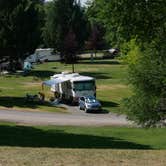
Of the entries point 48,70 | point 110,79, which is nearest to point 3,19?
point 110,79

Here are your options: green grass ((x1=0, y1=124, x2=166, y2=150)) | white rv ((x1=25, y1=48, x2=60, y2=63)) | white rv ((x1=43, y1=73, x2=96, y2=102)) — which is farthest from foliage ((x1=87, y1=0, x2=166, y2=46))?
A: white rv ((x1=25, y1=48, x2=60, y2=63))

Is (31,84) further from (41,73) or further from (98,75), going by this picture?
(41,73)

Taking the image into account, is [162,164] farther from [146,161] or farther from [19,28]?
[19,28]

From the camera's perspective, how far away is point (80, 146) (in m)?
28.6

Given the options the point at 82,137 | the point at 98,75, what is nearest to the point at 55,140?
the point at 82,137

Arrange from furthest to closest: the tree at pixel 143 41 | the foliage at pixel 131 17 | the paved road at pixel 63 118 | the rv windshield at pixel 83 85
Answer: the rv windshield at pixel 83 85
the paved road at pixel 63 118
the tree at pixel 143 41
the foliage at pixel 131 17

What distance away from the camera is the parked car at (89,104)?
50.2 m

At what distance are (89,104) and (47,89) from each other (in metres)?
22.4

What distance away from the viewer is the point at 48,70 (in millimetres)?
100062

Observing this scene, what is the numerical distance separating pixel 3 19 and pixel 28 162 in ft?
206

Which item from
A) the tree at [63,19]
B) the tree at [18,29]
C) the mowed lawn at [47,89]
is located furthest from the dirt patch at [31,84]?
the tree at [63,19]

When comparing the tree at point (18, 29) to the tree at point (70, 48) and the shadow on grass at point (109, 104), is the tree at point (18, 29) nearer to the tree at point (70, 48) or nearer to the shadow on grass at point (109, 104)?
the shadow on grass at point (109, 104)

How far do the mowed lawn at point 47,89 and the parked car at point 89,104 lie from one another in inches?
60.5

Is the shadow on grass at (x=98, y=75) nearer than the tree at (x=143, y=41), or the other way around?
the tree at (x=143, y=41)
